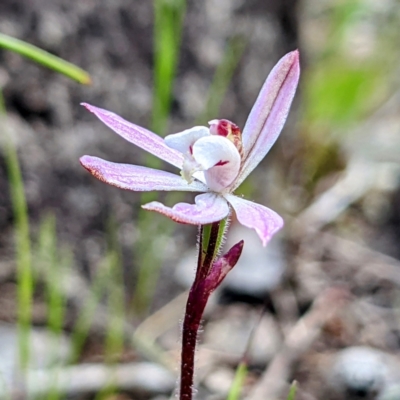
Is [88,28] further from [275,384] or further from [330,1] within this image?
[330,1]

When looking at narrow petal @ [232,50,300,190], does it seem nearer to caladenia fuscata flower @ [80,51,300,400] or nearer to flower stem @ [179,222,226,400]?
caladenia fuscata flower @ [80,51,300,400]

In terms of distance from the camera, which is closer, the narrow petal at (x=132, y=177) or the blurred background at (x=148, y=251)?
the narrow petal at (x=132, y=177)

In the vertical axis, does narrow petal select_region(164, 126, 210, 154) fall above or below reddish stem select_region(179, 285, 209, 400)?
above

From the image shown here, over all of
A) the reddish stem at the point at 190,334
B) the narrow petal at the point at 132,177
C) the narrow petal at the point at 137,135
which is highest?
the narrow petal at the point at 137,135

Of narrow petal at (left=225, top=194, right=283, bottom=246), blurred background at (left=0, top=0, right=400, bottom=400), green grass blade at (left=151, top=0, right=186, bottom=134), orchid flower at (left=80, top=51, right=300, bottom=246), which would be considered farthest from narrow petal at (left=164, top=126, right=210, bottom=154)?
green grass blade at (left=151, top=0, right=186, bottom=134)

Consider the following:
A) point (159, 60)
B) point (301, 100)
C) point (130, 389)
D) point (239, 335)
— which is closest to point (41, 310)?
point (130, 389)

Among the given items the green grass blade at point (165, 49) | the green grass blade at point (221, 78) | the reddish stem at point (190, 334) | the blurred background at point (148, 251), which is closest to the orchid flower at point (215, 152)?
the reddish stem at point (190, 334)

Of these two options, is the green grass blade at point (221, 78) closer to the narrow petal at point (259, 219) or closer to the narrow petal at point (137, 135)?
the narrow petal at point (137, 135)
